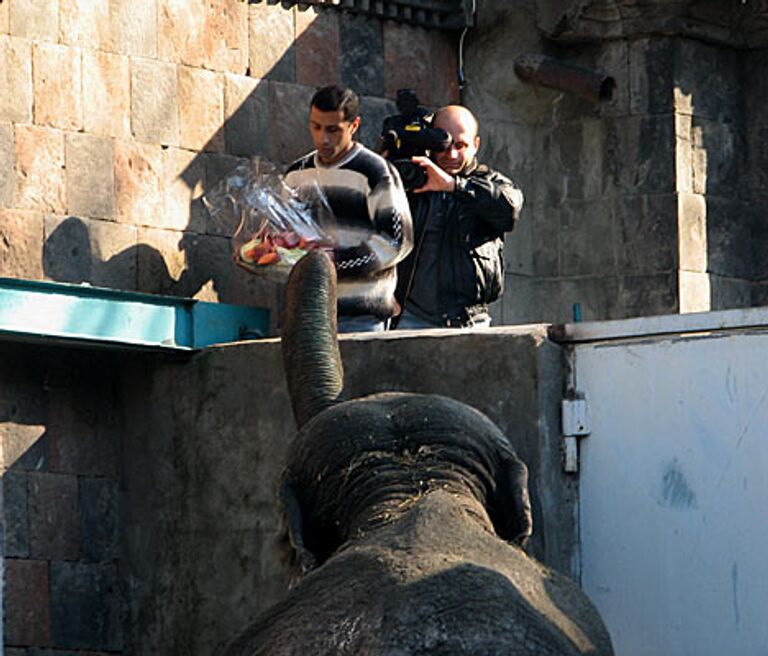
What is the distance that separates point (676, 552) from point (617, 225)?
12.3 feet

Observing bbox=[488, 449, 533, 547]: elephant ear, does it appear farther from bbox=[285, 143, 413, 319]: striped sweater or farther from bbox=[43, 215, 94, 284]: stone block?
bbox=[43, 215, 94, 284]: stone block

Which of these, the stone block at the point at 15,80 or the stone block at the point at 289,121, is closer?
the stone block at the point at 15,80

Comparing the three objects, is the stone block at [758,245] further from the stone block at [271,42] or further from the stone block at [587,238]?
the stone block at [271,42]

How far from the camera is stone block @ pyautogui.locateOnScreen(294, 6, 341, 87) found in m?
13.9

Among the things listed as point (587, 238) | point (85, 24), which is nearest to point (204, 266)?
point (85, 24)

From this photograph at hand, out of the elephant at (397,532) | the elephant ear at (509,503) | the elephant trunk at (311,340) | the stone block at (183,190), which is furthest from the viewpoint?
the stone block at (183,190)

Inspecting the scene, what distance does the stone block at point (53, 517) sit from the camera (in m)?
12.4

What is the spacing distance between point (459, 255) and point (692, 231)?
2.17 meters

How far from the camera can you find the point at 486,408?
38.0 ft

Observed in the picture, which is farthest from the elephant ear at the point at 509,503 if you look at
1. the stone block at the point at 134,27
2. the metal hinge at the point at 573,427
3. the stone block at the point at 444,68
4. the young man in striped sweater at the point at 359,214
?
the stone block at the point at 444,68

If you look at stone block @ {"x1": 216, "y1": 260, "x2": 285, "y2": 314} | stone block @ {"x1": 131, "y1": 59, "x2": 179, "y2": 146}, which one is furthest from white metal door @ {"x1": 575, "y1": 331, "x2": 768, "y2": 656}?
stone block @ {"x1": 131, "y1": 59, "x2": 179, "y2": 146}

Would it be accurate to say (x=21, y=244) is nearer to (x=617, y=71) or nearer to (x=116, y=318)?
(x=116, y=318)

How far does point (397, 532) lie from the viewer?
7004 mm

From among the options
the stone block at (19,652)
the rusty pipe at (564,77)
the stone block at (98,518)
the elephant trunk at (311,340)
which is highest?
the rusty pipe at (564,77)
